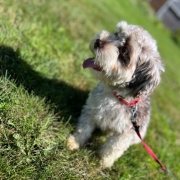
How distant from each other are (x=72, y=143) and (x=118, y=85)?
4.31ft

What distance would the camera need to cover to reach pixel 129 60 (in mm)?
3859

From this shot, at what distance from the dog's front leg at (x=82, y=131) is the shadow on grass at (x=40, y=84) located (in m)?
0.27

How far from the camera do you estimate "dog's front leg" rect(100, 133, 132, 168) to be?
4609 millimetres

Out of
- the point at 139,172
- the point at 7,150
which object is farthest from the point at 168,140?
the point at 7,150

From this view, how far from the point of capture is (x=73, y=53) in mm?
7172

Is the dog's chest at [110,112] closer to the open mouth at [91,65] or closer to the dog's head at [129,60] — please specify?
the dog's head at [129,60]

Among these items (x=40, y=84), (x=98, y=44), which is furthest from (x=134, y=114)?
(x=40, y=84)

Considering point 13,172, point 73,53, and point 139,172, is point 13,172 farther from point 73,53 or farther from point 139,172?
point 73,53

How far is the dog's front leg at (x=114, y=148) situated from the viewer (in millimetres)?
4609

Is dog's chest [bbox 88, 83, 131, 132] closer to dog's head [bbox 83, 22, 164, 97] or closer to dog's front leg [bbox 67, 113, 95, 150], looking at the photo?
dog's front leg [bbox 67, 113, 95, 150]

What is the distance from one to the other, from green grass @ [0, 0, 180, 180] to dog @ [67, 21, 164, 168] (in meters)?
0.32

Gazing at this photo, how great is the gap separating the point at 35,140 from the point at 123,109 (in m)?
1.51

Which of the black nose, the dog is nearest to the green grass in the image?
the dog

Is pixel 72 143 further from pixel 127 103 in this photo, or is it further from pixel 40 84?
pixel 40 84
